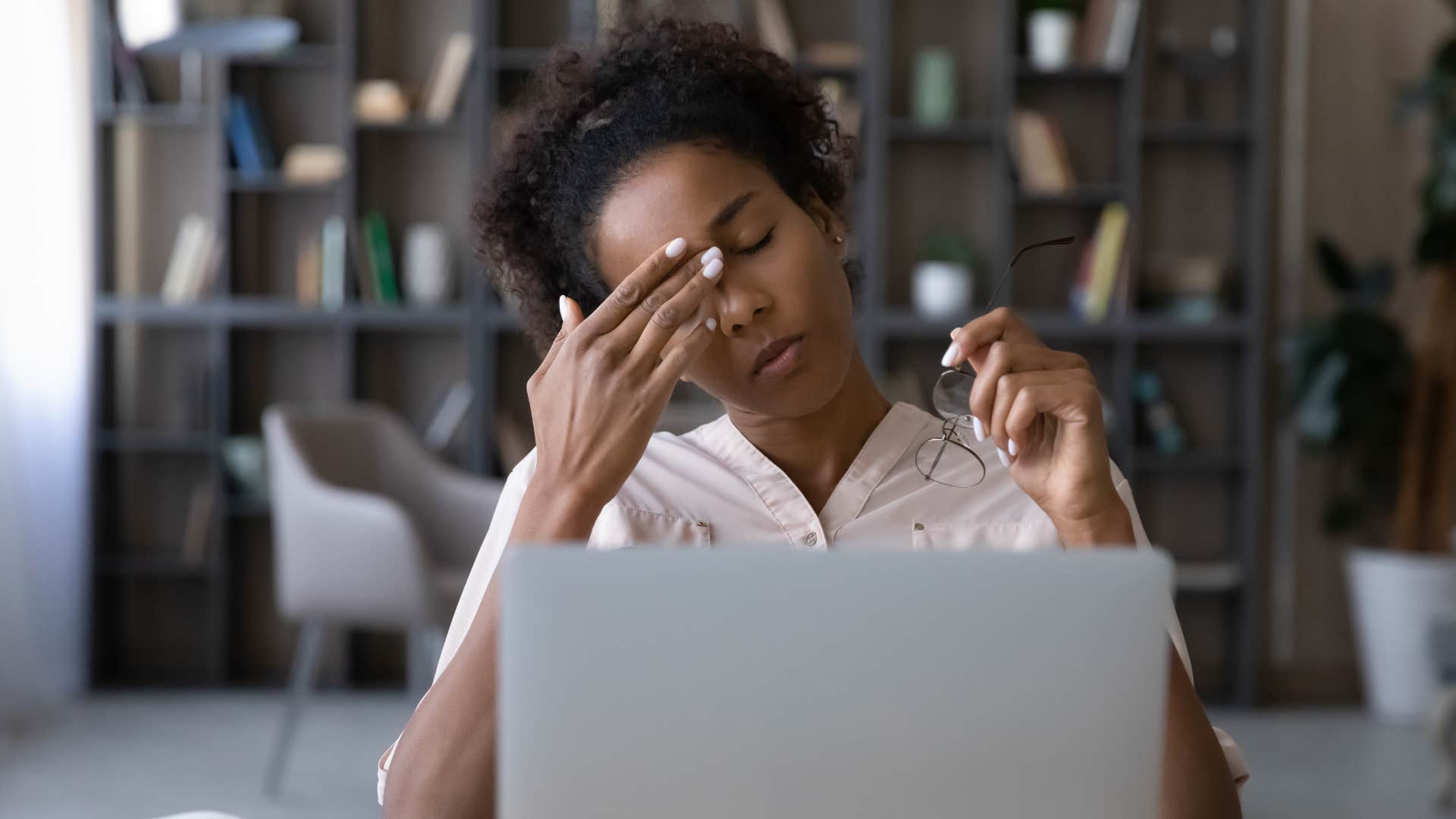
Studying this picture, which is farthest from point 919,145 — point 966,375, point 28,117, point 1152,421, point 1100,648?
point 1100,648

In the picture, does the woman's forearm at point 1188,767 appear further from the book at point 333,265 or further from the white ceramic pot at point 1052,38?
the book at point 333,265

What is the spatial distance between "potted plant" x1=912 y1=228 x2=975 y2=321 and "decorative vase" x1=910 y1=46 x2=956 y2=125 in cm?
35

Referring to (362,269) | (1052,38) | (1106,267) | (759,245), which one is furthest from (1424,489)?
(759,245)

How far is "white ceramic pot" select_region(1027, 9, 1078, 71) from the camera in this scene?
4.07 m

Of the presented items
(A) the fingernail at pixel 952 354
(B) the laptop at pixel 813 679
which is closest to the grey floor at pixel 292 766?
(A) the fingernail at pixel 952 354

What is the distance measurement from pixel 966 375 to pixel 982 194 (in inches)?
132

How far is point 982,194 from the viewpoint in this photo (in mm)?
4363

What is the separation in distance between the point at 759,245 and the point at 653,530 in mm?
274

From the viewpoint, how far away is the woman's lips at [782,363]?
1225 millimetres

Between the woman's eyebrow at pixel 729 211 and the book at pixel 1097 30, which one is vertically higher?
the book at pixel 1097 30

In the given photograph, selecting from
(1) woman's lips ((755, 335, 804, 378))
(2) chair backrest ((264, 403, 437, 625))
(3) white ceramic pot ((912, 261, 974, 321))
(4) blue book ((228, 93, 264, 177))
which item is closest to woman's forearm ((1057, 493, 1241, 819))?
(1) woman's lips ((755, 335, 804, 378))

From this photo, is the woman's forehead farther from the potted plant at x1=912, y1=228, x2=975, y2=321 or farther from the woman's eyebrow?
the potted plant at x1=912, y1=228, x2=975, y2=321

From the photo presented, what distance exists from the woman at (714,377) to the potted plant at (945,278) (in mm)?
2588

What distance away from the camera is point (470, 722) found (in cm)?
103
